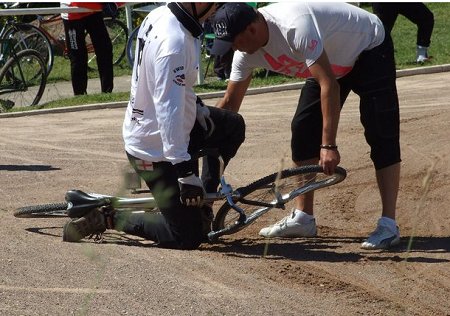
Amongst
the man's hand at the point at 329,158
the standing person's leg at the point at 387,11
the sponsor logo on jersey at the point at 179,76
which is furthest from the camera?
the standing person's leg at the point at 387,11

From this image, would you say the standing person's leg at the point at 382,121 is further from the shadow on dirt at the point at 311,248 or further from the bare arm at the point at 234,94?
the bare arm at the point at 234,94

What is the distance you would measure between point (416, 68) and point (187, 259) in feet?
26.6

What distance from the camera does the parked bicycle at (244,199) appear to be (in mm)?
6918

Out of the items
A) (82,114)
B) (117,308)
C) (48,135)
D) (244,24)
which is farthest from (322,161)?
(82,114)

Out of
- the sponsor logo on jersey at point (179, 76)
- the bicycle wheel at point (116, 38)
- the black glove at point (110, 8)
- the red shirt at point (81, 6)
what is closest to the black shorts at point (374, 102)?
the sponsor logo on jersey at point (179, 76)

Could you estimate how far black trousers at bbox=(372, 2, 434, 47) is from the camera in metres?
14.0

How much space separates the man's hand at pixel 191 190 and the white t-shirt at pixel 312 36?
897 mm

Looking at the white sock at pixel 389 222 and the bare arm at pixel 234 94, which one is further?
the bare arm at pixel 234 94

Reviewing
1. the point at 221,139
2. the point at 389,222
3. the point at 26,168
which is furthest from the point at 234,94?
the point at 26,168

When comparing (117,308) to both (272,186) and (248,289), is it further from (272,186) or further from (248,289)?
(272,186)

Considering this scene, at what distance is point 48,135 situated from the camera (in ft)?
36.1

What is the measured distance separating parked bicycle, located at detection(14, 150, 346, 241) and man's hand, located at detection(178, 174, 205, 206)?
1.07 ft

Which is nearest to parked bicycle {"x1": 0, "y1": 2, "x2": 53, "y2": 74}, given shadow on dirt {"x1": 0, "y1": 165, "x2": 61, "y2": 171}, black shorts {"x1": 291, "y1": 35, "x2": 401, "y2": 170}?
shadow on dirt {"x1": 0, "y1": 165, "x2": 61, "y2": 171}

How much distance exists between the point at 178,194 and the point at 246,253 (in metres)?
0.56
